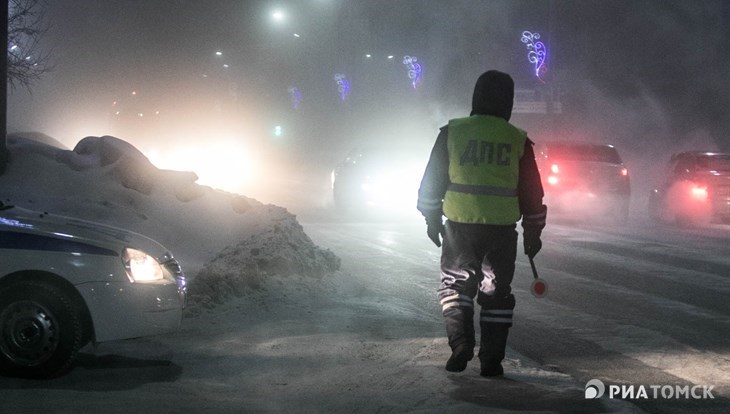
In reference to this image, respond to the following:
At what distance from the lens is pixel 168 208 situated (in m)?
11.5

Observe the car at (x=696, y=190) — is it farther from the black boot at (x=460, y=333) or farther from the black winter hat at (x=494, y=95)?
the black boot at (x=460, y=333)

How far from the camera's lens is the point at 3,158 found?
448 inches

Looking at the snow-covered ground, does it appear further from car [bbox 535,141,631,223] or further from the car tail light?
the car tail light

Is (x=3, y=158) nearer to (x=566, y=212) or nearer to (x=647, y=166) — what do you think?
(x=566, y=212)

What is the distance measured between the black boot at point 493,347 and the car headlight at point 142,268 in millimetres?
2179

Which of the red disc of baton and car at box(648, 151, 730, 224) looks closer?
the red disc of baton

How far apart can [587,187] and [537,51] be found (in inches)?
849

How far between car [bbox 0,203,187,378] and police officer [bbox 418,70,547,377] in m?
1.95

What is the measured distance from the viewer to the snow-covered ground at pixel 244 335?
540 cm

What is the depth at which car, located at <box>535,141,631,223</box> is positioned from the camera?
20.2 m

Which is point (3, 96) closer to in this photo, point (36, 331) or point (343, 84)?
point (36, 331)

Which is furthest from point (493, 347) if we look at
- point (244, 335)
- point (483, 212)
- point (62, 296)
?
point (62, 296)

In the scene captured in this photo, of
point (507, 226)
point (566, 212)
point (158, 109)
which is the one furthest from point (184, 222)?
point (158, 109)

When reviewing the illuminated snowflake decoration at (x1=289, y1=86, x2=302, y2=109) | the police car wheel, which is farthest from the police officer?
the illuminated snowflake decoration at (x1=289, y1=86, x2=302, y2=109)
